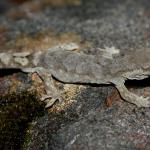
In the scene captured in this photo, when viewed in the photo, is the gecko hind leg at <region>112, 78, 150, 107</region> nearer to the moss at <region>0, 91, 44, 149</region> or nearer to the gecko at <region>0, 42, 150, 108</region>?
the gecko at <region>0, 42, 150, 108</region>

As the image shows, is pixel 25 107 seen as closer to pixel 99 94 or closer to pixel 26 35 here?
pixel 99 94

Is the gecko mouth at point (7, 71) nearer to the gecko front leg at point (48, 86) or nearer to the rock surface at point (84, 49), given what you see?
the rock surface at point (84, 49)

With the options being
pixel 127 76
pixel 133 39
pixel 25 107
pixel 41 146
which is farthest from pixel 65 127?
pixel 133 39

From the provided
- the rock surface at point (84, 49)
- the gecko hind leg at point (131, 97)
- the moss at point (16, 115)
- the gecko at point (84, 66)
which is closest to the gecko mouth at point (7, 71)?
the rock surface at point (84, 49)

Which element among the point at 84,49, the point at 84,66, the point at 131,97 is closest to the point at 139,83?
the point at 131,97

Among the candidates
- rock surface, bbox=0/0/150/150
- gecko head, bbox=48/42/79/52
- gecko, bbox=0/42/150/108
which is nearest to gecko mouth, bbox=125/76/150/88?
rock surface, bbox=0/0/150/150
